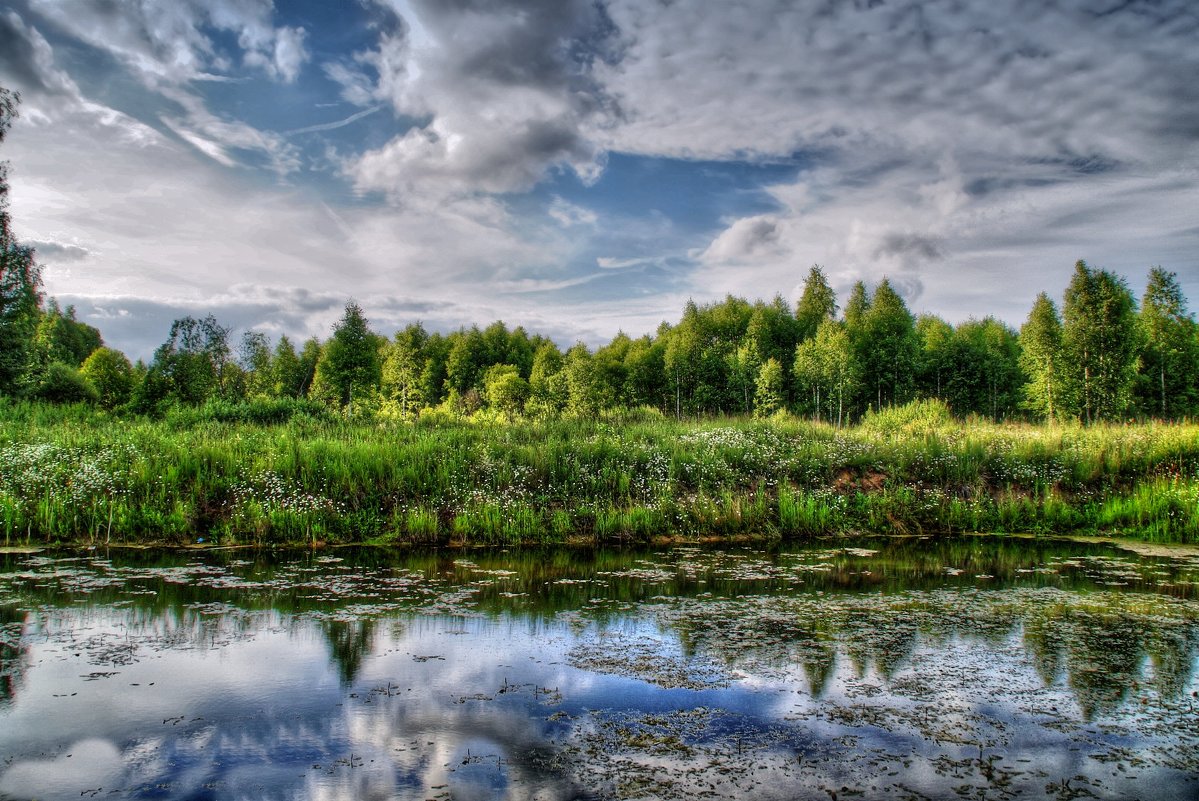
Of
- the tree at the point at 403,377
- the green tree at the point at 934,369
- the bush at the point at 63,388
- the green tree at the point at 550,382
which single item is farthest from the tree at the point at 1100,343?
the bush at the point at 63,388

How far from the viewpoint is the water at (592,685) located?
3684 millimetres

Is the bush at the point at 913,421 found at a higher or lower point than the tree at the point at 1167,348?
lower

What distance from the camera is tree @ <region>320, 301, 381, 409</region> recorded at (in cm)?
3744

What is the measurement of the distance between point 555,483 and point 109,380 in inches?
1201

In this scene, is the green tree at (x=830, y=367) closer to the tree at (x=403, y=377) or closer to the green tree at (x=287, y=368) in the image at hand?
the tree at (x=403, y=377)

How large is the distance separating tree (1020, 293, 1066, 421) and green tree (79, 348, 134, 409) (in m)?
50.8

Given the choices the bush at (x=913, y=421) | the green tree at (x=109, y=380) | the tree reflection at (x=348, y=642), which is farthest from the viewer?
the green tree at (x=109, y=380)

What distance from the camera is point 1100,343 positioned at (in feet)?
140

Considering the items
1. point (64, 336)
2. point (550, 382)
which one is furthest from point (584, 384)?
point (64, 336)

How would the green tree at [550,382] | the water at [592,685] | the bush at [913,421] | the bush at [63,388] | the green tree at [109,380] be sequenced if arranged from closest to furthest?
the water at [592,685] < the bush at [913,421] < the bush at [63,388] < the green tree at [109,380] < the green tree at [550,382]

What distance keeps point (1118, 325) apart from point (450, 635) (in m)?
50.6

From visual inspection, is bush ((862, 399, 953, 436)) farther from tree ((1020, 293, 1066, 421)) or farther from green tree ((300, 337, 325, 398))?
green tree ((300, 337, 325, 398))

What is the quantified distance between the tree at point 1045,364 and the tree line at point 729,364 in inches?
5.2

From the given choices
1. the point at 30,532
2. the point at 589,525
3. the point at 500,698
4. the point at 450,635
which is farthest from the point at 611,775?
the point at 30,532
